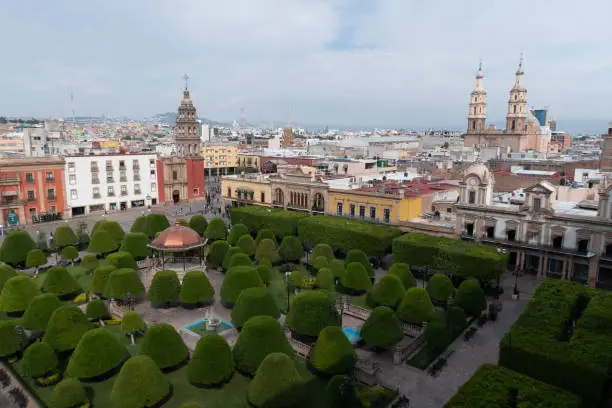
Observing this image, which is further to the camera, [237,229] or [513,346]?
[237,229]

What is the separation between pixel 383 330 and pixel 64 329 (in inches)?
812

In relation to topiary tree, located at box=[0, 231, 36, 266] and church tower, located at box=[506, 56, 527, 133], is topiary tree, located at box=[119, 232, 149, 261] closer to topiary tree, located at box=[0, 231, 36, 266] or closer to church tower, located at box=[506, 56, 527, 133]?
topiary tree, located at box=[0, 231, 36, 266]

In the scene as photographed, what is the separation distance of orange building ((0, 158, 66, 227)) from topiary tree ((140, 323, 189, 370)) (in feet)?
171

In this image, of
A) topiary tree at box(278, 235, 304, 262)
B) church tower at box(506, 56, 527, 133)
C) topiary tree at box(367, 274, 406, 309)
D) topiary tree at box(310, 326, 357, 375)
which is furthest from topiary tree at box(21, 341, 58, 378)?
church tower at box(506, 56, 527, 133)

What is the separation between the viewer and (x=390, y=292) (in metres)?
35.9

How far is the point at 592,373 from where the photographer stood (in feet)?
70.9

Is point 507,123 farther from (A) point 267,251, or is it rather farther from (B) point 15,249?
(B) point 15,249

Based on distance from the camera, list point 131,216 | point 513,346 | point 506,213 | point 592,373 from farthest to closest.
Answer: point 131,216, point 506,213, point 513,346, point 592,373

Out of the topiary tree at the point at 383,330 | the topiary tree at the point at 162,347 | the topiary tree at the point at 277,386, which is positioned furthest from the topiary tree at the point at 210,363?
the topiary tree at the point at 383,330

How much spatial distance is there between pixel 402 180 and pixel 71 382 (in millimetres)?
53247

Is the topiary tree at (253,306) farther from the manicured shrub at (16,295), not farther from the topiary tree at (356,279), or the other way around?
the manicured shrub at (16,295)

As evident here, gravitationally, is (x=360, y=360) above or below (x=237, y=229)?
below

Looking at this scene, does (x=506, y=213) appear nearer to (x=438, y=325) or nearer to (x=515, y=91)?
(x=438, y=325)

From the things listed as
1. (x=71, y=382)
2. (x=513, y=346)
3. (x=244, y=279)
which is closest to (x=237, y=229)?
(x=244, y=279)
